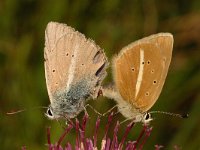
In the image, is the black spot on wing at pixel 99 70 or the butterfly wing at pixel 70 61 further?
the black spot on wing at pixel 99 70

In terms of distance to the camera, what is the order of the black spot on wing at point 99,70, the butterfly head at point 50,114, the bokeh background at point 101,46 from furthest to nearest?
the bokeh background at point 101,46 < the black spot on wing at point 99,70 < the butterfly head at point 50,114

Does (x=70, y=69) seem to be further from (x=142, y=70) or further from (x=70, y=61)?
(x=142, y=70)

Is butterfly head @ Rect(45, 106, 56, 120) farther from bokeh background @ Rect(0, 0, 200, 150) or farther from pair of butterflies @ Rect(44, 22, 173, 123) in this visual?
bokeh background @ Rect(0, 0, 200, 150)

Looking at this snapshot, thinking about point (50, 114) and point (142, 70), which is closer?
point (50, 114)

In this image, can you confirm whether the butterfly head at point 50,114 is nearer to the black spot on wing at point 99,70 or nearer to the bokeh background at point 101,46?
the black spot on wing at point 99,70

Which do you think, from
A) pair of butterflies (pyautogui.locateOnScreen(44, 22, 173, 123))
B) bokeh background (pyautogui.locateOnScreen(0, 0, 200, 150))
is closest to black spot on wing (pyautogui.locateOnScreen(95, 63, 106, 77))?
pair of butterflies (pyautogui.locateOnScreen(44, 22, 173, 123))

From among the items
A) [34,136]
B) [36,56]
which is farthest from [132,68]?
[36,56]

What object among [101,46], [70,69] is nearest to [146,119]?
[70,69]

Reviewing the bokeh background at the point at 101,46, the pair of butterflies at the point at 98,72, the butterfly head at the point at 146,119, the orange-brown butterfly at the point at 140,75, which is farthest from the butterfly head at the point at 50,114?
the bokeh background at the point at 101,46
